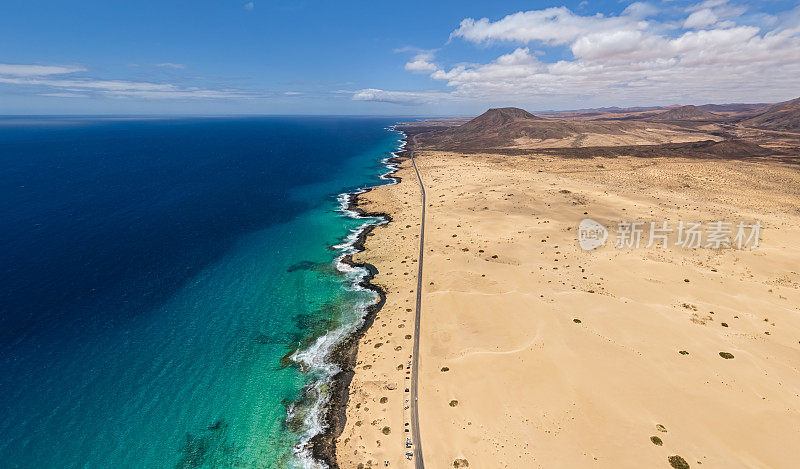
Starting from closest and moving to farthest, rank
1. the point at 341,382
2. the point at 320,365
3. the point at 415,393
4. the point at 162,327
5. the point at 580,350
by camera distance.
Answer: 1. the point at 415,393
2. the point at 341,382
3. the point at 580,350
4. the point at 320,365
5. the point at 162,327

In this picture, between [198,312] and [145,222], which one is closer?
[198,312]

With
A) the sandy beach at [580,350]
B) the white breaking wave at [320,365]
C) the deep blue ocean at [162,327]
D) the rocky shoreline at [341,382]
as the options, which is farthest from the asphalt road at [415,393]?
A: the deep blue ocean at [162,327]

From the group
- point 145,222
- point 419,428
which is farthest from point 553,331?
point 145,222

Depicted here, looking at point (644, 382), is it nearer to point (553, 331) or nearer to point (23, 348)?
point (553, 331)

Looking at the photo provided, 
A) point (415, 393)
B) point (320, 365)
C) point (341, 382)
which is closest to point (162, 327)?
point (320, 365)

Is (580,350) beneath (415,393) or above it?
above

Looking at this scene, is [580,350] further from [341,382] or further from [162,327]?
[162,327]

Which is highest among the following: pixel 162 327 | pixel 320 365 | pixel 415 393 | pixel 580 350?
pixel 580 350
